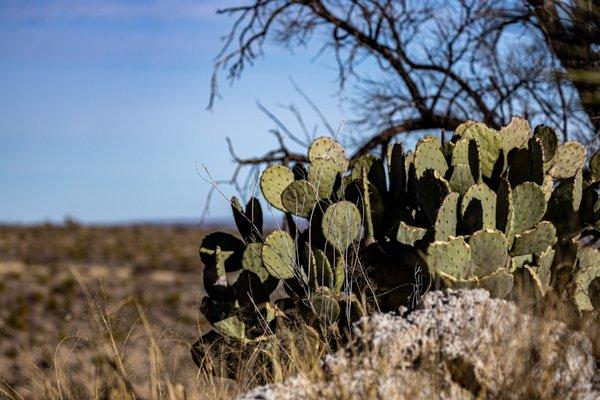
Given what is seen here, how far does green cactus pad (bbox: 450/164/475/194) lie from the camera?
4477 mm

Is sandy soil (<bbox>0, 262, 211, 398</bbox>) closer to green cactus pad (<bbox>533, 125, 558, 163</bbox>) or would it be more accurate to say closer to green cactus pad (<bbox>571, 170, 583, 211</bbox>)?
green cactus pad (<bbox>533, 125, 558, 163</bbox>)

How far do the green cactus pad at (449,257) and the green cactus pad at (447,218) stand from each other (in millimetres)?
176

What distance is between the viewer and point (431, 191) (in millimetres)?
4414

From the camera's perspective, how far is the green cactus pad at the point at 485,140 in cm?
467

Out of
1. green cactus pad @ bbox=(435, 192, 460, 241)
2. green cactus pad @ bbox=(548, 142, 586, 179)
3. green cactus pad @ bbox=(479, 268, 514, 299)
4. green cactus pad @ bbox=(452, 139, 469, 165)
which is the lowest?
green cactus pad @ bbox=(479, 268, 514, 299)

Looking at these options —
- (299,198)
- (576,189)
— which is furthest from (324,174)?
(576,189)

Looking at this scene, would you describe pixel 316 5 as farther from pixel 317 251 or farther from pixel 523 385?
pixel 523 385

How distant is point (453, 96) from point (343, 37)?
1096 mm

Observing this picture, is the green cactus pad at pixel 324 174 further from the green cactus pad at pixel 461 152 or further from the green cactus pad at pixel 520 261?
the green cactus pad at pixel 520 261

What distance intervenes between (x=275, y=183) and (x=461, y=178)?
1.01 metres

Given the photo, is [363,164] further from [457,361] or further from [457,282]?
[457,361]

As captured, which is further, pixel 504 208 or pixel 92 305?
pixel 504 208

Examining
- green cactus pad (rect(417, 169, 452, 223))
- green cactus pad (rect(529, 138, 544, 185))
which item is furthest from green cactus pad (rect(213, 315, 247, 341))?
green cactus pad (rect(529, 138, 544, 185))

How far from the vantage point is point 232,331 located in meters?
4.63
